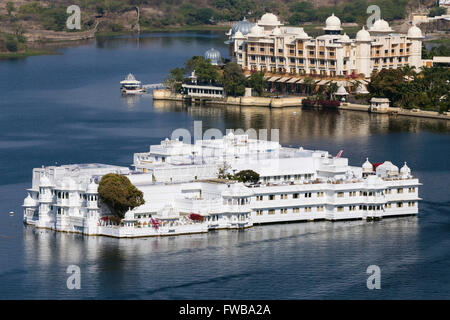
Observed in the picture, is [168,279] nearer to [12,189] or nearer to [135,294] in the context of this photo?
[135,294]

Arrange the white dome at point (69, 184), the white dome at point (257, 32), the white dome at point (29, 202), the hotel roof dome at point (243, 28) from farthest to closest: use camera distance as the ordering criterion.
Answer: the hotel roof dome at point (243, 28), the white dome at point (257, 32), the white dome at point (29, 202), the white dome at point (69, 184)

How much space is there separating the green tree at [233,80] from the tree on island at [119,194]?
64.6 metres

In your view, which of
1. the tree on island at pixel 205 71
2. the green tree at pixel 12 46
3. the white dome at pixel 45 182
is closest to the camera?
the white dome at pixel 45 182

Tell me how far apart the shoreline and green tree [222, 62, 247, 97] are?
111cm

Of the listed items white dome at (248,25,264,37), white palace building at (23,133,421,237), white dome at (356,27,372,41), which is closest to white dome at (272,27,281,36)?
white dome at (248,25,264,37)

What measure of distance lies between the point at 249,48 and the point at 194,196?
7386cm

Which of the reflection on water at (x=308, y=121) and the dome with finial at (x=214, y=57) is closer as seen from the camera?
the reflection on water at (x=308, y=121)

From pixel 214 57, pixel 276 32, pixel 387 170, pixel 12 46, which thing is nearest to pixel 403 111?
pixel 276 32

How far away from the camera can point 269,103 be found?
441ft

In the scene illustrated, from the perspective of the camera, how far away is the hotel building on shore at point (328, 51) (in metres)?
142

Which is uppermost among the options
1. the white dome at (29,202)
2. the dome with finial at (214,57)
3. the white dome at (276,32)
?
the white dome at (276,32)

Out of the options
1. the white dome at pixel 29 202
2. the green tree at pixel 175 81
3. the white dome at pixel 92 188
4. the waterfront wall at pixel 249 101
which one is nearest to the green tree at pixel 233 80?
the waterfront wall at pixel 249 101

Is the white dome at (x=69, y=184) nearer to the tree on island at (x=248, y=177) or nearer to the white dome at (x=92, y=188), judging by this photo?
the white dome at (x=92, y=188)
